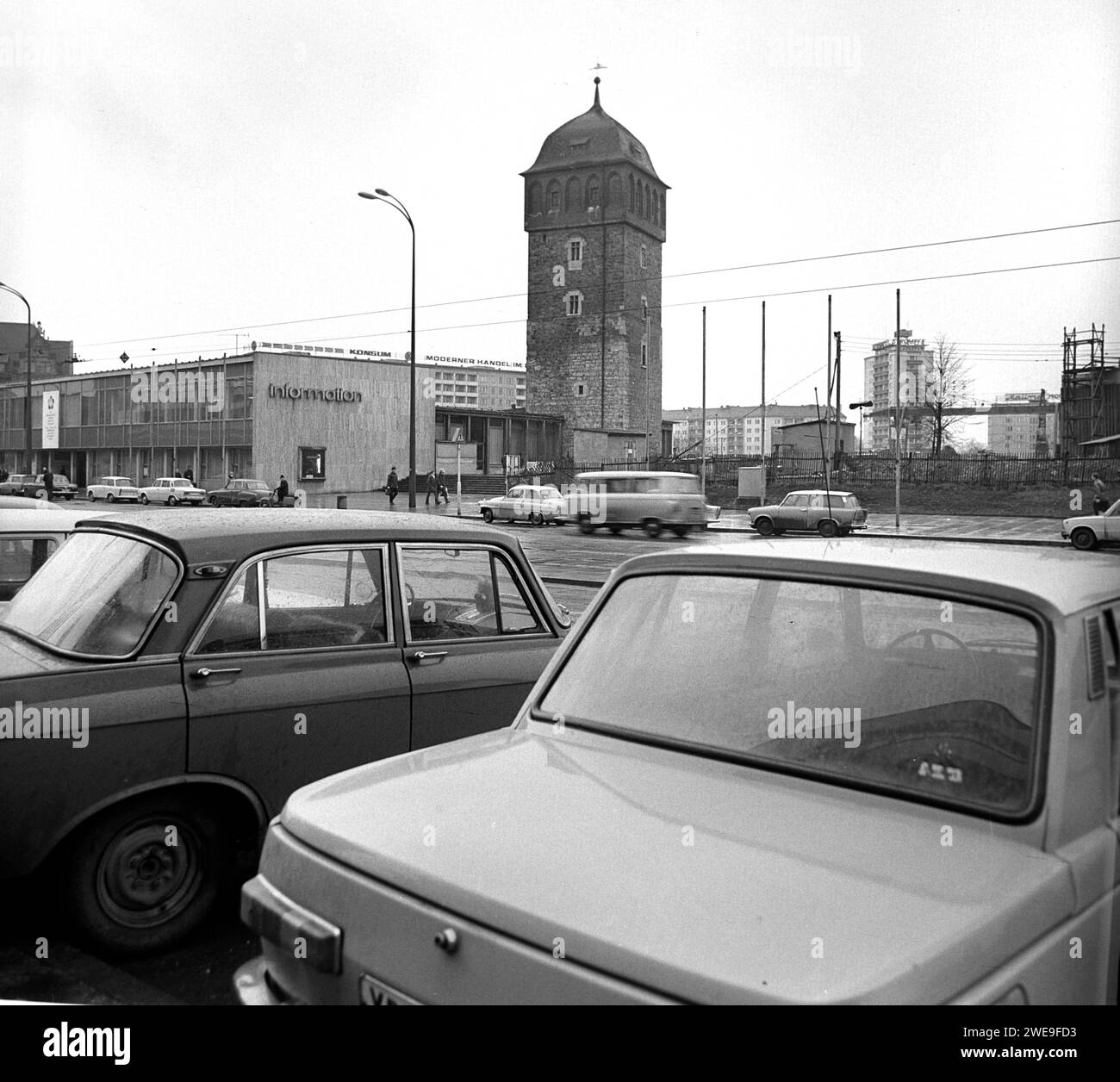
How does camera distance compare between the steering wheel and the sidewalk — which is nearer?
the steering wheel

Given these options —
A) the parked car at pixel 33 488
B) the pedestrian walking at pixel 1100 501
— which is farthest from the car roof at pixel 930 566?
the parked car at pixel 33 488

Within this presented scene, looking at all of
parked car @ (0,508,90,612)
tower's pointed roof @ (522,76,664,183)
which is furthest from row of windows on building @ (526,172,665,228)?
parked car @ (0,508,90,612)

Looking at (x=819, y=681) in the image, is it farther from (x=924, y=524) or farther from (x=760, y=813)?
(x=924, y=524)

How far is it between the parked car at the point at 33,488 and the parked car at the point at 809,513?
33879 mm

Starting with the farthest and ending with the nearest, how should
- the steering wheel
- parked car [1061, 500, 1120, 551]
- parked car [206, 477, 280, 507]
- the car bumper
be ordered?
parked car [206, 477, 280, 507] → parked car [1061, 500, 1120, 551] → the steering wheel → the car bumper

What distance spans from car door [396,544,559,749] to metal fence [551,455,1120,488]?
3920cm

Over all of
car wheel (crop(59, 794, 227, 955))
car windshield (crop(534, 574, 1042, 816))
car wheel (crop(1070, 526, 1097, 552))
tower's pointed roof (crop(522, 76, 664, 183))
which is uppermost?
tower's pointed roof (crop(522, 76, 664, 183))

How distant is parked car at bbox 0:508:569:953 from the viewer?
153 inches

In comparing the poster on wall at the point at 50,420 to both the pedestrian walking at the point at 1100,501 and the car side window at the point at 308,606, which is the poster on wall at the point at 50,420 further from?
the car side window at the point at 308,606

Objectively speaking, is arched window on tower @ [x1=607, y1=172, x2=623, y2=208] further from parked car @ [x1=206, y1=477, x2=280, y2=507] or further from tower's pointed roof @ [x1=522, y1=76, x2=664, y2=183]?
parked car @ [x1=206, y1=477, x2=280, y2=507]

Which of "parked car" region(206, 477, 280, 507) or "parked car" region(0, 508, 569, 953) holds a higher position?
"parked car" region(206, 477, 280, 507)

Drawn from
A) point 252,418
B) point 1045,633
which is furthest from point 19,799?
point 252,418

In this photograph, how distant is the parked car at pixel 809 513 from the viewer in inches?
1374
